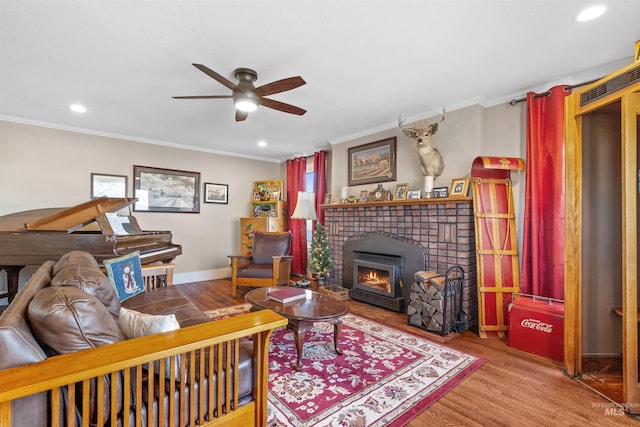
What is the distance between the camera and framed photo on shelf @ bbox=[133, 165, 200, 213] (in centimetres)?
466

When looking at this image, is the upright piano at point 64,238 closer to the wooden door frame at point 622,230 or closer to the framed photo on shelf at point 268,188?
the framed photo on shelf at point 268,188

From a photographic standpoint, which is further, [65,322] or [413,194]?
[413,194]

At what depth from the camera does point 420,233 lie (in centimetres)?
345

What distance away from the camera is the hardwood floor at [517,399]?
164 cm

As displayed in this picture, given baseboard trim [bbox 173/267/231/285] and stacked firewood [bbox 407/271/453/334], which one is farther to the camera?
baseboard trim [bbox 173/267/231/285]

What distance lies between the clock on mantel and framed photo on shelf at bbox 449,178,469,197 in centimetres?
87

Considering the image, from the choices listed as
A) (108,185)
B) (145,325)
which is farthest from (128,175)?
(145,325)

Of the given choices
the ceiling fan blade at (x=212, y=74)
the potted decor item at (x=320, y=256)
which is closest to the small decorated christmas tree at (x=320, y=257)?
the potted decor item at (x=320, y=256)

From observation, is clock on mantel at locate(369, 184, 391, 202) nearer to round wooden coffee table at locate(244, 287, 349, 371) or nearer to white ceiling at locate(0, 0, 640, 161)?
white ceiling at locate(0, 0, 640, 161)

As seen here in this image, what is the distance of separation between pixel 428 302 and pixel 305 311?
143 cm

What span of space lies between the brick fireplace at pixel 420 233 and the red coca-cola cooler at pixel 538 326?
509 millimetres

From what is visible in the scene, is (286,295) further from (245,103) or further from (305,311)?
(245,103)

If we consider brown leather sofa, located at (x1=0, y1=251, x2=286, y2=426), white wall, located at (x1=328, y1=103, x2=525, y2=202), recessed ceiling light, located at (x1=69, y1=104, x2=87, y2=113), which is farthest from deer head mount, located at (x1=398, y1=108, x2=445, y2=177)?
recessed ceiling light, located at (x1=69, y1=104, x2=87, y2=113)

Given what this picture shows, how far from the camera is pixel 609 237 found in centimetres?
217
